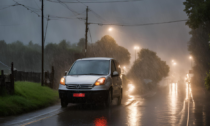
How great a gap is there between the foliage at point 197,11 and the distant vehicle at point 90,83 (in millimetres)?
19648

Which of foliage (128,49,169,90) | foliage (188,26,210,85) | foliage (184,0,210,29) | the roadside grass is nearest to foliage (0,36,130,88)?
foliage (188,26,210,85)

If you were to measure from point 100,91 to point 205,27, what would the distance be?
32416 mm

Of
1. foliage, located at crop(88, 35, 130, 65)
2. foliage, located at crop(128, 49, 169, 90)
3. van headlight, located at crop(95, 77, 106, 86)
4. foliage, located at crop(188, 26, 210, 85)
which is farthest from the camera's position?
foliage, located at crop(128, 49, 169, 90)

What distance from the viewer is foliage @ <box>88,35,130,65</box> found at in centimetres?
7094

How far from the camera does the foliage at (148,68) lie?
316ft

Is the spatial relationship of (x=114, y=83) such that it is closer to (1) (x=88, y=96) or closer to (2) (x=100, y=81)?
(2) (x=100, y=81)

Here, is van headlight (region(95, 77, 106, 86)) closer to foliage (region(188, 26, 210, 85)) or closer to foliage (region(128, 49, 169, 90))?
foliage (region(188, 26, 210, 85))

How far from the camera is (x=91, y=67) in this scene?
13.8 meters

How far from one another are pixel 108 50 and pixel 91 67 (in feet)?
222

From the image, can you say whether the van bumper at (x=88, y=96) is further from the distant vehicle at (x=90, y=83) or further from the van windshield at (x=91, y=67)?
the van windshield at (x=91, y=67)

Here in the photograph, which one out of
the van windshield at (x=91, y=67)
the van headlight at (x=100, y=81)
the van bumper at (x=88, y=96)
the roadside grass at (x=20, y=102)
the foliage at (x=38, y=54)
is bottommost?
the roadside grass at (x=20, y=102)

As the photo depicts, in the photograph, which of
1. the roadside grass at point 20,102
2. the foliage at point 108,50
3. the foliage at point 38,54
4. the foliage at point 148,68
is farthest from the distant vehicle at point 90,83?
the foliage at point 148,68

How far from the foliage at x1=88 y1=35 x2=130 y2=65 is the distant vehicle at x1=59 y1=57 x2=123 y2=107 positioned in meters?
52.6

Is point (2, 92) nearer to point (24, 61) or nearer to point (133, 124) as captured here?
point (133, 124)
